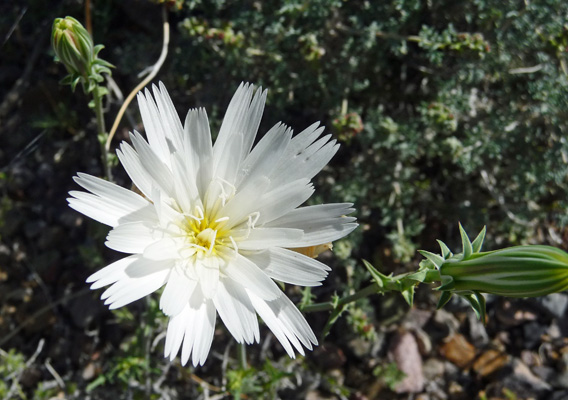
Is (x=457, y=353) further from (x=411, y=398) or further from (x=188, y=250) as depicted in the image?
(x=188, y=250)

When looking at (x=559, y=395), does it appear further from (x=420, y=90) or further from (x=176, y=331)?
(x=176, y=331)

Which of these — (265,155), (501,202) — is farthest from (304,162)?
(501,202)

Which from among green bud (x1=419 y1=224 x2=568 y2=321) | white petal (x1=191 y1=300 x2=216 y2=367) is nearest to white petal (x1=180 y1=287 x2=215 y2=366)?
white petal (x1=191 y1=300 x2=216 y2=367)

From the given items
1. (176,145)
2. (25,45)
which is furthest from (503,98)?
(25,45)

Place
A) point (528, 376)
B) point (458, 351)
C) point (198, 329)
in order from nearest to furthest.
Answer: point (198, 329), point (528, 376), point (458, 351)

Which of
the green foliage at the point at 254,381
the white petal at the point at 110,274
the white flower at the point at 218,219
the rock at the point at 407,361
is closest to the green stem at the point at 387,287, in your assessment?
the white flower at the point at 218,219

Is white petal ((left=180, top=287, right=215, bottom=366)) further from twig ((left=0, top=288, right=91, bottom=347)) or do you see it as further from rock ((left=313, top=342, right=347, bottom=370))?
rock ((left=313, top=342, right=347, bottom=370))
